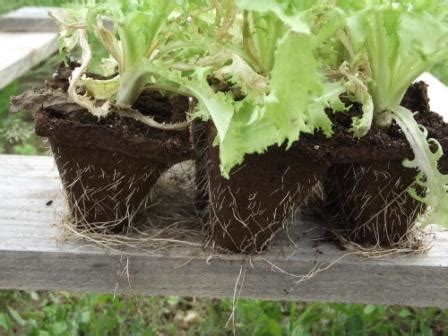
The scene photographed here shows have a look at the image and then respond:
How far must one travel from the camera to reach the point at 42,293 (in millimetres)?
1747

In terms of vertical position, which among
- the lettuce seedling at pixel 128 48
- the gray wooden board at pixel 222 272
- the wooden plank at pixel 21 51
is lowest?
the gray wooden board at pixel 222 272

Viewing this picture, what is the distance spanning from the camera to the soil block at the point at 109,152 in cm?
81

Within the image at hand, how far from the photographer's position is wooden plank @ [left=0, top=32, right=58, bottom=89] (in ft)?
5.47

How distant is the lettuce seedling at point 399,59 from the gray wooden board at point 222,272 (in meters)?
0.13

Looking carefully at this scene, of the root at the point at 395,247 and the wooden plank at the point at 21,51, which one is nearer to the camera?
the root at the point at 395,247

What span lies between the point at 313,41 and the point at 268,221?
28cm

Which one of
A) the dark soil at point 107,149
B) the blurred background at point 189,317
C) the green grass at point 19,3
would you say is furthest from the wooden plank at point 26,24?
the dark soil at point 107,149

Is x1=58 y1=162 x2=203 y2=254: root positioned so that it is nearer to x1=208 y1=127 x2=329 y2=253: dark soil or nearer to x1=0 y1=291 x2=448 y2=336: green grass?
x1=208 y1=127 x2=329 y2=253: dark soil

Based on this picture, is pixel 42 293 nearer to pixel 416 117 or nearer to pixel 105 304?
pixel 105 304

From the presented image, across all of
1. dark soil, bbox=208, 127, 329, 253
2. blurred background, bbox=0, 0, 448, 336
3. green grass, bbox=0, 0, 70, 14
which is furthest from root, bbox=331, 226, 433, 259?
green grass, bbox=0, 0, 70, 14

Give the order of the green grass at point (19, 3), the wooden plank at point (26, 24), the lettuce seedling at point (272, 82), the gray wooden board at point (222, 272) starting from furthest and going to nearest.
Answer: the green grass at point (19, 3), the wooden plank at point (26, 24), the gray wooden board at point (222, 272), the lettuce seedling at point (272, 82)

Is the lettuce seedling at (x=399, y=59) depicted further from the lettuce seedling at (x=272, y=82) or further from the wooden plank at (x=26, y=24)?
the wooden plank at (x=26, y=24)

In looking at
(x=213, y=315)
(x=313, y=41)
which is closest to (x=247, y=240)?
(x=313, y=41)

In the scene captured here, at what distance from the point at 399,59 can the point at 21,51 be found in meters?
1.37
